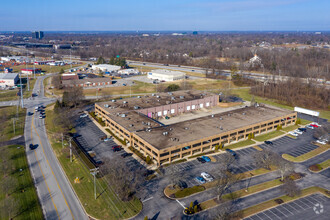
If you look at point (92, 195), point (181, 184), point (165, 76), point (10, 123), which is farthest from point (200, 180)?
point (165, 76)

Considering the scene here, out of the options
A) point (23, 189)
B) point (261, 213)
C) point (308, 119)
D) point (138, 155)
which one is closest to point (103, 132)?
point (138, 155)

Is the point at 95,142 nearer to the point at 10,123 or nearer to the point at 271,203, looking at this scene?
the point at 10,123

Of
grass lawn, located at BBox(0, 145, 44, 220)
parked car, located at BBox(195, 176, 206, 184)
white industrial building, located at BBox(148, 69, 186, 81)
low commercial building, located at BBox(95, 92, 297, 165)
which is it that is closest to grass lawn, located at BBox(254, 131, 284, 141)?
low commercial building, located at BBox(95, 92, 297, 165)

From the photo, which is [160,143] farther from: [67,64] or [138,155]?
[67,64]

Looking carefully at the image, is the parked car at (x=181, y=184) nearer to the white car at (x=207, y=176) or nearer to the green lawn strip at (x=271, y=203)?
the white car at (x=207, y=176)

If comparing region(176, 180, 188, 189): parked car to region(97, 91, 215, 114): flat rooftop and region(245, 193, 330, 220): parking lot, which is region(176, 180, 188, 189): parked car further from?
region(97, 91, 215, 114): flat rooftop

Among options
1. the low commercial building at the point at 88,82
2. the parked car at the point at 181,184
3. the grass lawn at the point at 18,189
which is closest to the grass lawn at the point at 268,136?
the parked car at the point at 181,184
